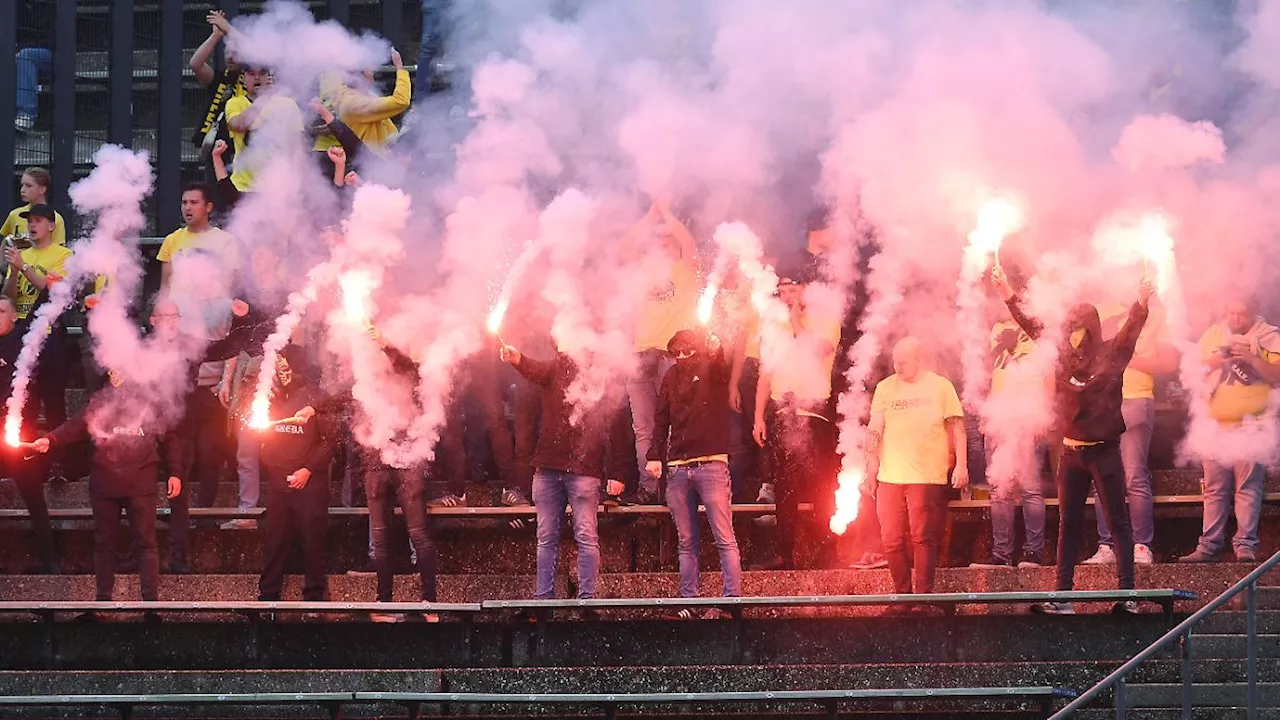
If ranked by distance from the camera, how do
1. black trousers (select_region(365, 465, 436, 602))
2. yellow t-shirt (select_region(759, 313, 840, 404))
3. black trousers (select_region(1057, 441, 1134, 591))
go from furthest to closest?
yellow t-shirt (select_region(759, 313, 840, 404)), black trousers (select_region(365, 465, 436, 602)), black trousers (select_region(1057, 441, 1134, 591))

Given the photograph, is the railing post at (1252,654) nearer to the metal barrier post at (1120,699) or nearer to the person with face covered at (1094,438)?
the metal barrier post at (1120,699)

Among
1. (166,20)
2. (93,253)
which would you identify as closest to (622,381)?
(93,253)

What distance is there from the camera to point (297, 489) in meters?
9.84

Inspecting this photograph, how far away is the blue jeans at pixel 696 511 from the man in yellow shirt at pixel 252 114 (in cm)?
409

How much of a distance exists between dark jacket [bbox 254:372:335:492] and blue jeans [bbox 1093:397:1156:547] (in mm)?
4429

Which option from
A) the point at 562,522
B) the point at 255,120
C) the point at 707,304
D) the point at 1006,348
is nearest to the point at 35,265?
the point at 255,120

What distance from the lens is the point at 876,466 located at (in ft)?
32.6

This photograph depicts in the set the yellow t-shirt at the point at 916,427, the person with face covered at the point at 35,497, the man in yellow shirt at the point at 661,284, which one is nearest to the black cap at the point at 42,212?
the person with face covered at the point at 35,497

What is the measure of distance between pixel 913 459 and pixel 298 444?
3.46 meters

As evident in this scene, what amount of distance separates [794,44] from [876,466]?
2.79m

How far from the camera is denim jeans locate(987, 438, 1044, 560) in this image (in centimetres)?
1001

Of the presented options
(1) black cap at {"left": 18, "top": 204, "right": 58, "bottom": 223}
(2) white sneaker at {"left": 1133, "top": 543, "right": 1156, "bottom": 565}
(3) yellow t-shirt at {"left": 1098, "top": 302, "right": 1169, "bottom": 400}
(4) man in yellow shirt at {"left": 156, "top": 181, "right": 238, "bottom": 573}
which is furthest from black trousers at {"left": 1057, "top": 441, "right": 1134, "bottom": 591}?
(1) black cap at {"left": 18, "top": 204, "right": 58, "bottom": 223}

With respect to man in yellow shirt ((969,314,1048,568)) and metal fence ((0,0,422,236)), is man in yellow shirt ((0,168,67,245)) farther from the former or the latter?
man in yellow shirt ((969,314,1048,568))

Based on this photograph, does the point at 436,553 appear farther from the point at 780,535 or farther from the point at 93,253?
the point at 93,253
